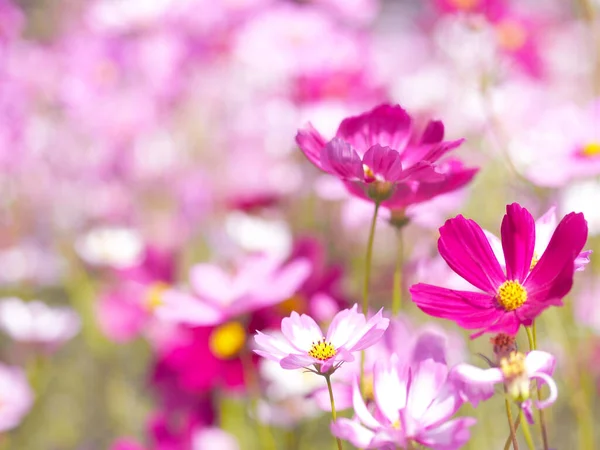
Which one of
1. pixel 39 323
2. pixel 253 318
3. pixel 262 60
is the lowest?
pixel 39 323

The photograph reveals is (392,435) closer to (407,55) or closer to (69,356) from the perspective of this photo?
(69,356)

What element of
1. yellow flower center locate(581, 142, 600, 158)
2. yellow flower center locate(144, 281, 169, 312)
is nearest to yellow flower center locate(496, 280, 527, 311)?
yellow flower center locate(581, 142, 600, 158)

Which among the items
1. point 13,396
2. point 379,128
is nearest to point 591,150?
point 379,128

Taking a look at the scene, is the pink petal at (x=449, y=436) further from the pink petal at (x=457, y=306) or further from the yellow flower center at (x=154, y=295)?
the yellow flower center at (x=154, y=295)

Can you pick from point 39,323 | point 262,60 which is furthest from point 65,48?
point 39,323

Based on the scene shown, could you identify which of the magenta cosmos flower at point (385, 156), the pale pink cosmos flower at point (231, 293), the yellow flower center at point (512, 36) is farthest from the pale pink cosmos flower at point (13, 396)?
the yellow flower center at point (512, 36)

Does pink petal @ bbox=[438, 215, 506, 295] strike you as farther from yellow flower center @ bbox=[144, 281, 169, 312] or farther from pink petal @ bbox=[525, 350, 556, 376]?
yellow flower center @ bbox=[144, 281, 169, 312]

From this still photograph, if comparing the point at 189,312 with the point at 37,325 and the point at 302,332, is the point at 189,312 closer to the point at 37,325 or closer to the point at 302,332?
the point at 302,332
